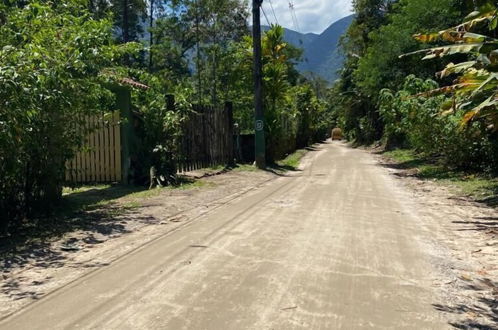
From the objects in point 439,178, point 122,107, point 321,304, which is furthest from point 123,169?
point 321,304

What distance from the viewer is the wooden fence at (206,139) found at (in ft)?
51.9

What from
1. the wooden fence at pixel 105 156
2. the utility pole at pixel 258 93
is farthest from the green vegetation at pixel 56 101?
the utility pole at pixel 258 93

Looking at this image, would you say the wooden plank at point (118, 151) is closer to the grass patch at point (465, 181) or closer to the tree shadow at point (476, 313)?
the grass patch at point (465, 181)

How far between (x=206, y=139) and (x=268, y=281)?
1268cm

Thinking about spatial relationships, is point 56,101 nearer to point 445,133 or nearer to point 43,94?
point 43,94

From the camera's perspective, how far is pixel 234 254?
6.11 meters

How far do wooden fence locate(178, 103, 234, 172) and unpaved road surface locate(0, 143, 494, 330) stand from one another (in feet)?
23.7

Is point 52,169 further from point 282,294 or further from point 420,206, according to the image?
point 420,206

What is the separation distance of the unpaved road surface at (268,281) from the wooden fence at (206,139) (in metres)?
7.22

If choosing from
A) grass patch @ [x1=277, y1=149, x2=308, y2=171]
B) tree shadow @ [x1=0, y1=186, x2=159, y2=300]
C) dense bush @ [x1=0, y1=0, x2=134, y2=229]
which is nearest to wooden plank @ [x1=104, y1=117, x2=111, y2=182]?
tree shadow @ [x1=0, y1=186, x2=159, y2=300]

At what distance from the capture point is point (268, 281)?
5055 mm

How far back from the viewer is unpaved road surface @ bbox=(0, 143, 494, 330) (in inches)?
163

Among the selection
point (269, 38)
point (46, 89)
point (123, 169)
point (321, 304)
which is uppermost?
point (269, 38)

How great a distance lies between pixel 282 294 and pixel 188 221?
13.0ft
